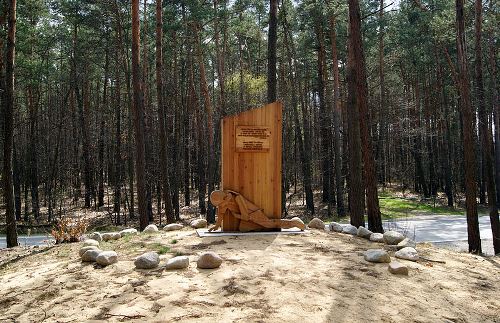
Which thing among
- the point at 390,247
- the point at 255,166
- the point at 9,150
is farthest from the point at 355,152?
the point at 9,150

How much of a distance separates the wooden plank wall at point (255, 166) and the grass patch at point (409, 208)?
40.3ft

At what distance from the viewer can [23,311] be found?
4336 mm

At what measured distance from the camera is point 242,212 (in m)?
7.57

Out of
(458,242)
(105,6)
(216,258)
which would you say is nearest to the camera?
(216,258)

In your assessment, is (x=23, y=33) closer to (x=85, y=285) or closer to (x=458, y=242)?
(x=85, y=285)

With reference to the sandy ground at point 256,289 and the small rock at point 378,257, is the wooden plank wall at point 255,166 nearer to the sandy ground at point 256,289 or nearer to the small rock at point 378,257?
the sandy ground at point 256,289

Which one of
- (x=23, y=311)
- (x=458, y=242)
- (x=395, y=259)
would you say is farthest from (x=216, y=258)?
(x=458, y=242)

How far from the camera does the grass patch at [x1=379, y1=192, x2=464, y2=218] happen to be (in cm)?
1991

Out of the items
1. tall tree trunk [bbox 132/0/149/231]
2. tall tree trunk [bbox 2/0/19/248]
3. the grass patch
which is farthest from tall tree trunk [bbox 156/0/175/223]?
the grass patch

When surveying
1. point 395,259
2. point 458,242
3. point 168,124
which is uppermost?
point 168,124

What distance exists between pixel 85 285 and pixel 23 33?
1405 cm

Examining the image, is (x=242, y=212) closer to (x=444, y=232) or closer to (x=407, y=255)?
(x=407, y=255)

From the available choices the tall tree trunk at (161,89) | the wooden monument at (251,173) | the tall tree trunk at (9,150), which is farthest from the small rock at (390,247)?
the tall tree trunk at (9,150)

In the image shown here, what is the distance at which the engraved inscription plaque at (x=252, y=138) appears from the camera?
25.3 ft
